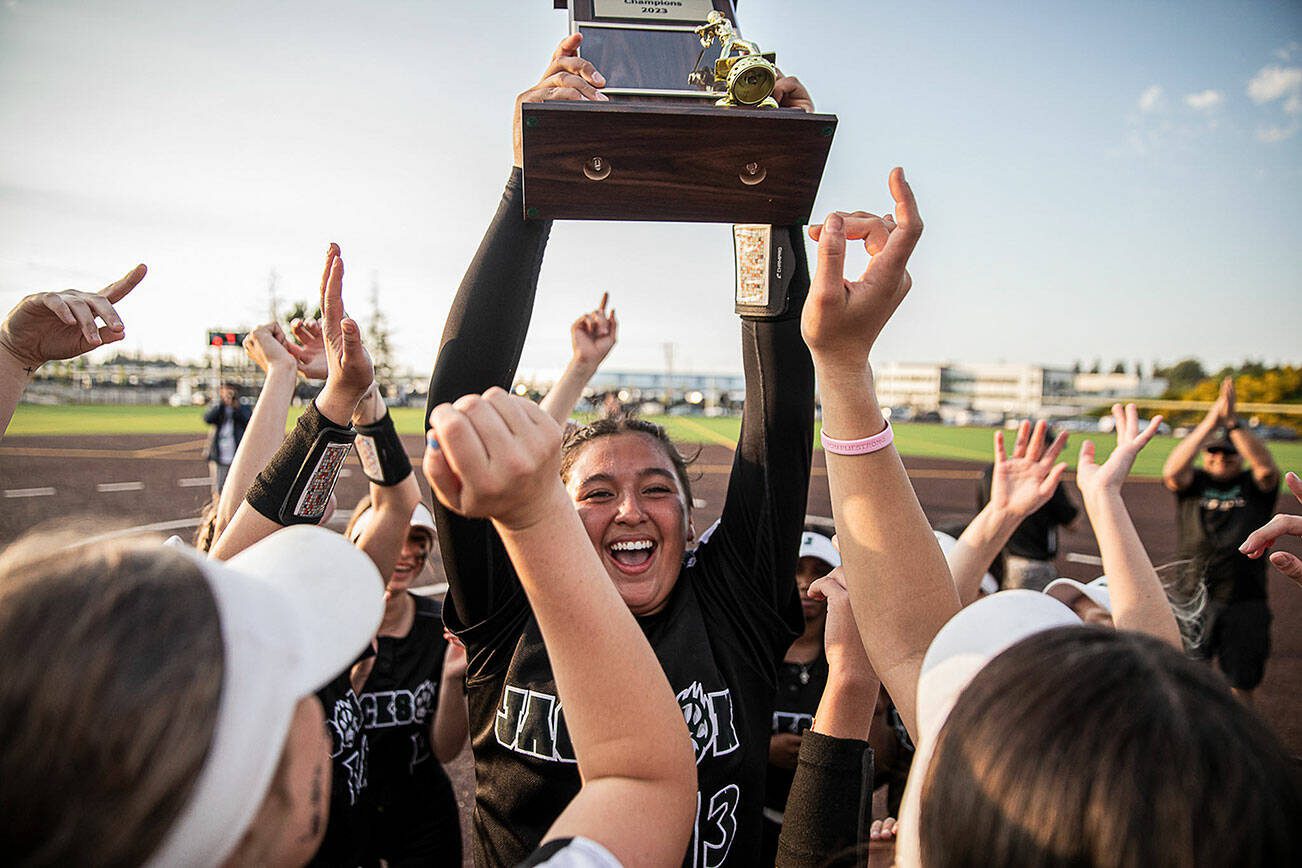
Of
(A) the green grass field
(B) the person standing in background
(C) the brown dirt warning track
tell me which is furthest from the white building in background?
(B) the person standing in background

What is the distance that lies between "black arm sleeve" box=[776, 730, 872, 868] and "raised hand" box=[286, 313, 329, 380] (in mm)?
1728

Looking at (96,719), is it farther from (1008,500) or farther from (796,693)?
(796,693)

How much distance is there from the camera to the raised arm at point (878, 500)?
129 cm

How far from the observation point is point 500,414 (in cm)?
88

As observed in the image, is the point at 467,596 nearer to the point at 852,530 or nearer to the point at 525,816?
the point at 525,816

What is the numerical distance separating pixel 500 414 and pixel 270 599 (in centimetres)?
32

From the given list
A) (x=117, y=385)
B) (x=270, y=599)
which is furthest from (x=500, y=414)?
(x=117, y=385)

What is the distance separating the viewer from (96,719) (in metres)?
0.69

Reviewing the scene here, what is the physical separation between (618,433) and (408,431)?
34.3 metres

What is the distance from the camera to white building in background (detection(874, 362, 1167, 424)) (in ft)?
234

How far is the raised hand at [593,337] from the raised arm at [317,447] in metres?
1.07

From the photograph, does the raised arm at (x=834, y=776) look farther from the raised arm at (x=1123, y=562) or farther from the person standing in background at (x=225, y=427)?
the person standing in background at (x=225, y=427)

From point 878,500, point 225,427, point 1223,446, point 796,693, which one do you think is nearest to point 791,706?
point 796,693

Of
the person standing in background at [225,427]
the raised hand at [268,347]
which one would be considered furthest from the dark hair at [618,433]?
the person standing in background at [225,427]
